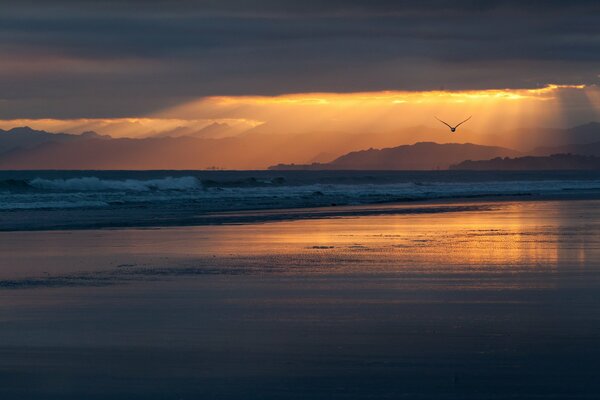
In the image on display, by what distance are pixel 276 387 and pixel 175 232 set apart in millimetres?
15239

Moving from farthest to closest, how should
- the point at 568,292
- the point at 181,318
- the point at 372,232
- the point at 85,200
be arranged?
the point at 85,200, the point at 372,232, the point at 568,292, the point at 181,318

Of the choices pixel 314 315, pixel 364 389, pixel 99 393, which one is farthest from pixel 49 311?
pixel 364 389

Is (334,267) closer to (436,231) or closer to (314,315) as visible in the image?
(314,315)

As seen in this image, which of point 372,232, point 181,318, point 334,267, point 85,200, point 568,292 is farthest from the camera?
point 85,200

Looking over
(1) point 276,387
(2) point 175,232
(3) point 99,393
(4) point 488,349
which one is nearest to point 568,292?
(4) point 488,349

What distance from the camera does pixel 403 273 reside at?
42.9 ft

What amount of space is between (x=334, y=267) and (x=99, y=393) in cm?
749

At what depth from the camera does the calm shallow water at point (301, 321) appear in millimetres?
6973

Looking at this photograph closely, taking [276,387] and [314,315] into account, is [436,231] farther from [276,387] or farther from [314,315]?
[276,387]

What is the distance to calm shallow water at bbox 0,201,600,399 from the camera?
697 centimetres

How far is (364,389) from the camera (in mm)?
6742

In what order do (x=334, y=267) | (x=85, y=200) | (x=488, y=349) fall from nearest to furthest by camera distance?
(x=488, y=349) → (x=334, y=267) → (x=85, y=200)

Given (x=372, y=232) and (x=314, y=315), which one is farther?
(x=372, y=232)

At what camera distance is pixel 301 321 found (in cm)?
934
